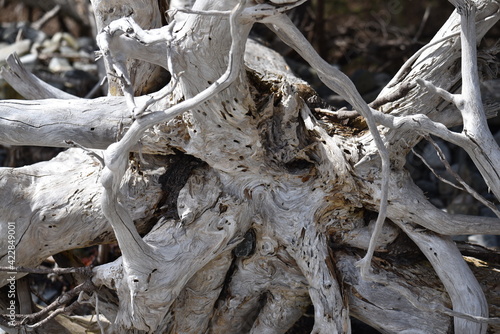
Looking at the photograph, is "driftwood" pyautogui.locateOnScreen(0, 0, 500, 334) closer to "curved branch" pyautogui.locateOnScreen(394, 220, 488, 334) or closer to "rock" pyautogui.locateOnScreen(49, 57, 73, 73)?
"curved branch" pyautogui.locateOnScreen(394, 220, 488, 334)

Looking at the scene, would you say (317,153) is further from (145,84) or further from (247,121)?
(145,84)

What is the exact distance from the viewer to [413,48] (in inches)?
215

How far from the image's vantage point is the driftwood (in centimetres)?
254

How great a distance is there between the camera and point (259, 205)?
2785 mm

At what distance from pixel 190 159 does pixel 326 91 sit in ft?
8.36

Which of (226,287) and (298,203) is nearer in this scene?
(298,203)

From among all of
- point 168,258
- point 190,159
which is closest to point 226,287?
point 168,258

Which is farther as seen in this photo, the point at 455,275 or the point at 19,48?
the point at 19,48

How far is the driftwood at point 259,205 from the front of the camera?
254cm

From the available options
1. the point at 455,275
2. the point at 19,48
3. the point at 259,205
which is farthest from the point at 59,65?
the point at 455,275

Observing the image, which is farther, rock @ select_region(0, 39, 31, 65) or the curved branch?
rock @ select_region(0, 39, 31, 65)

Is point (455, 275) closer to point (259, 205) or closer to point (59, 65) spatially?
point (259, 205)

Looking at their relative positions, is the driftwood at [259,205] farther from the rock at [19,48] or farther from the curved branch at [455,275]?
the rock at [19,48]

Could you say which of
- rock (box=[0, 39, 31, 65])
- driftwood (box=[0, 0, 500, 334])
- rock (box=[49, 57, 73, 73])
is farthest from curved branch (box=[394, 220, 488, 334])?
rock (box=[0, 39, 31, 65])
